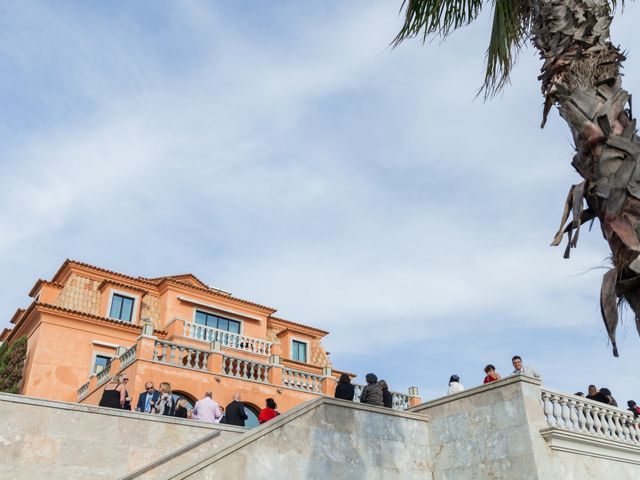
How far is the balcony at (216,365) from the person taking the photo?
19.4 m

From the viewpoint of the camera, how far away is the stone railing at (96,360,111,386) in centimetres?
2096

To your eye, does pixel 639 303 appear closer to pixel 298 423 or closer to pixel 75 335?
pixel 298 423

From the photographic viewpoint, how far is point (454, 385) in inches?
514

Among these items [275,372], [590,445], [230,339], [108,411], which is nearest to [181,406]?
[108,411]

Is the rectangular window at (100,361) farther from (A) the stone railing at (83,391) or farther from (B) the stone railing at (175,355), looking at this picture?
(B) the stone railing at (175,355)

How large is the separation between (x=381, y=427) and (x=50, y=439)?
19.0 feet

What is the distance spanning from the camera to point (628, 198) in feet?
13.6

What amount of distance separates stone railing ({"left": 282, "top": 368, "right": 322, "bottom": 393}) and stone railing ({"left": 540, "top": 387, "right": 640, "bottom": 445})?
38.9ft

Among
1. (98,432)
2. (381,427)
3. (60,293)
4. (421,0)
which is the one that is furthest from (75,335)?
(421,0)

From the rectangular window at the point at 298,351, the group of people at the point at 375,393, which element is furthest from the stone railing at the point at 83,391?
the group of people at the point at 375,393

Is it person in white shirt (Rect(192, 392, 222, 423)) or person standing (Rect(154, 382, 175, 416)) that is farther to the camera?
person standing (Rect(154, 382, 175, 416))

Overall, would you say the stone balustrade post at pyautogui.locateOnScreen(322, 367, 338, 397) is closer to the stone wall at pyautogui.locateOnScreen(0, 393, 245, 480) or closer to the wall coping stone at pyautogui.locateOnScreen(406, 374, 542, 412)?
the wall coping stone at pyautogui.locateOnScreen(406, 374, 542, 412)

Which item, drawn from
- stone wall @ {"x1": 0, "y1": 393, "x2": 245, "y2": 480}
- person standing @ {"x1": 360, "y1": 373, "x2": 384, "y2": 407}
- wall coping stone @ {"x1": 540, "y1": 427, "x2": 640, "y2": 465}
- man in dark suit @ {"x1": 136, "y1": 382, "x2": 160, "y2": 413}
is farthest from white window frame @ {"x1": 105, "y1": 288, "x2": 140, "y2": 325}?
wall coping stone @ {"x1": 540, "y1": 427, "x2": 640, "y2": 465}

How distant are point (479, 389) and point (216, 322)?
19097 millimetres
